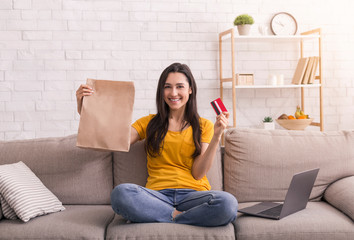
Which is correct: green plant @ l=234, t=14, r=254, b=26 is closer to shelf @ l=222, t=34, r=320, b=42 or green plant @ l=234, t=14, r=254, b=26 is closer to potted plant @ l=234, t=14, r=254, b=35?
potted plant @ l=234, t=14, r=254, b=35

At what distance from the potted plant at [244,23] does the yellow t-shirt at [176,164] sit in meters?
1.65

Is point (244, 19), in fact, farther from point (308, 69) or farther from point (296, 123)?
point (296, 123)

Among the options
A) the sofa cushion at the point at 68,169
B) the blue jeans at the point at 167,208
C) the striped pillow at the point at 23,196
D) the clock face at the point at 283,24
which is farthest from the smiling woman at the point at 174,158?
the clock face at the point at 283,24

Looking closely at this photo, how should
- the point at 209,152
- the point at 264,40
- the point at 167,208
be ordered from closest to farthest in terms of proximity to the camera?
the point at 167,208 < the point at 209,152 < the point at 264,40

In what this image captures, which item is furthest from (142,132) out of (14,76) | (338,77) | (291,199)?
(338,77)

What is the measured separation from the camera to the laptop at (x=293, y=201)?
6.64 feet

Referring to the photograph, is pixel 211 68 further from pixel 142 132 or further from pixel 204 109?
pixel 142 132

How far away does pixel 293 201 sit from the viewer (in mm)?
2088

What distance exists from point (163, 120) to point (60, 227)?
2.64ft

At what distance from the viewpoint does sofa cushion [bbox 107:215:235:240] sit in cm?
191

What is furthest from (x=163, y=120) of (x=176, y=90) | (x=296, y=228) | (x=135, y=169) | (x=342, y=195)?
(x=342, y=195)

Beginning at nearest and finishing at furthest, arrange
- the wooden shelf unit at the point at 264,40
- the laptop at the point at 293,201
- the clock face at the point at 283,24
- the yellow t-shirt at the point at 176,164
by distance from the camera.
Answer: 1. the laptop at the point at 293,201
2. the yellow t-shirt at the point at 176,164
3. the wooden shelf unit at the point at 264,40
4. the clock face at the point at 283,24

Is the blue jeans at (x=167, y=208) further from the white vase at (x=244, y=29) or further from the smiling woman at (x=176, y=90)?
the white vase at (x=244, y=29)

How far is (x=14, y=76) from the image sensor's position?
3.76 metres
